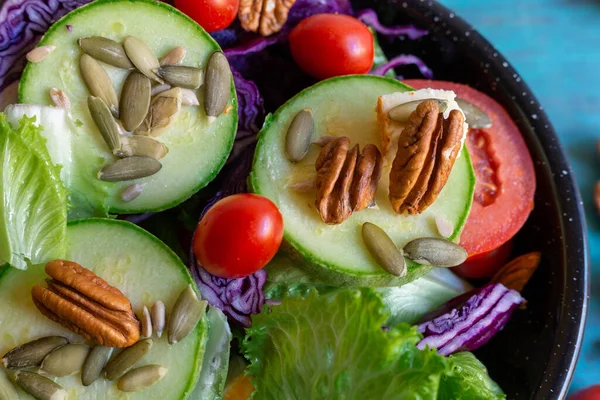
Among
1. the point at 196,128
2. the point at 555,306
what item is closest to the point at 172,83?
the point at 196,128

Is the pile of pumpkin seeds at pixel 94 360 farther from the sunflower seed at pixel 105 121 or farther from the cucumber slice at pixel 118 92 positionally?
the sunflower seed at pixel 105 121

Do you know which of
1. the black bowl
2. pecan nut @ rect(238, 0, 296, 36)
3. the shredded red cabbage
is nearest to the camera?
the black bowl

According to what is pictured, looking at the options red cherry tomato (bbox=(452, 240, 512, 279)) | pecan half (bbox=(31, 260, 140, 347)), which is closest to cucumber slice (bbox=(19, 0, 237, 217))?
pecan half (bbox=(31, 260, 140, 347))

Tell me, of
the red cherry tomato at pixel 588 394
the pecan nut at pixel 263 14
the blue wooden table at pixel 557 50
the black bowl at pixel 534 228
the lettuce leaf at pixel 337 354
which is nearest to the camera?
the lettuce leaf at pixel 337 354

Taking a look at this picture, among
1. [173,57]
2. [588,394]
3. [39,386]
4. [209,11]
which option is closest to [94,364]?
[39,386]

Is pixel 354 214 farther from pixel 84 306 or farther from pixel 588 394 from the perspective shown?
pixel 588 394

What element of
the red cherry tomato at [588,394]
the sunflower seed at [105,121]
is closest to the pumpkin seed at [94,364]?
the sunflower seed at [105,121]

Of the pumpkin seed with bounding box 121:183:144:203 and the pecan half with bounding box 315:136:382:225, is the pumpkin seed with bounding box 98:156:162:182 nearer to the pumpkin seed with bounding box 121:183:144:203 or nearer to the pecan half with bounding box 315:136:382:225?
the pumpkin seed with bounding box 121:183:144:203
